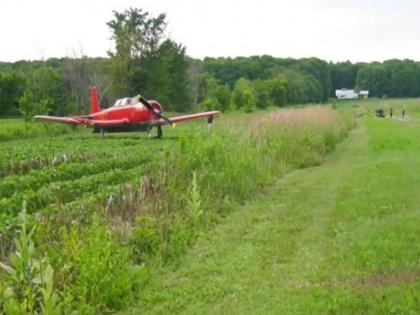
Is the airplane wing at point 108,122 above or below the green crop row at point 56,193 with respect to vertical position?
below

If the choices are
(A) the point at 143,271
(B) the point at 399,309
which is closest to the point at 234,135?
(A) the point at 143,271

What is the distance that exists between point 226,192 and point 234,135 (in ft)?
14.5

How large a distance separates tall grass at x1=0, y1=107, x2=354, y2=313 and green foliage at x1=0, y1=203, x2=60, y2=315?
0.37 metres

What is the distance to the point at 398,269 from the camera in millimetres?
6305

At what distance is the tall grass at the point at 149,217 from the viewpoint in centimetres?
570

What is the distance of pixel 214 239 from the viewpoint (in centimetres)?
828

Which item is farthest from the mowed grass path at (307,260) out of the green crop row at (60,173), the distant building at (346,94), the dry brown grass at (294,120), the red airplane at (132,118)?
the distant building at (346,94)

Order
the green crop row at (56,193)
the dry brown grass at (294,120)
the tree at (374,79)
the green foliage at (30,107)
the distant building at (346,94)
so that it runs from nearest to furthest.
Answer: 1. the green crop row at (56,193)
2. the dry brown grass at (294,120)
3. the green foliage at (30,107)
4. the tree at (374,79)
5. the distant building at (346,94)

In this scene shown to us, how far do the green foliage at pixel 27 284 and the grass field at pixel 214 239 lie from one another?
0.05 feet

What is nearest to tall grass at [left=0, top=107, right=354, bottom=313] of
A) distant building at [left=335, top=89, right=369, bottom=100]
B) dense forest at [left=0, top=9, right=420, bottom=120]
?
dense forest at [left=0, top=9, right=420, bottom=120]

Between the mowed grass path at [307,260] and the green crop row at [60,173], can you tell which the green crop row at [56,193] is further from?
the mowed grass path at [307,260]

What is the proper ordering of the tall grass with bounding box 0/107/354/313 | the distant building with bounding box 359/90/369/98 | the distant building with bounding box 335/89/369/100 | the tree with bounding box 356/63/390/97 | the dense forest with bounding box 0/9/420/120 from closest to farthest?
the tall grass with bounding box 0/107/354/313 < the dense forest with bounding box 0/9/420/120 < the distant building with bounding box 359/90/369/98 < the distant building with bounding box 335/89/369/100 < the tree with bounding box 356/63/390/97

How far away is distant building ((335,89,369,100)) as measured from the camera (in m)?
120

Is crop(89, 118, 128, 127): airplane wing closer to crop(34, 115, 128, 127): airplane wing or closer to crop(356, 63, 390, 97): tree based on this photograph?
crop(34, 115, 128, 127): airplane wing
